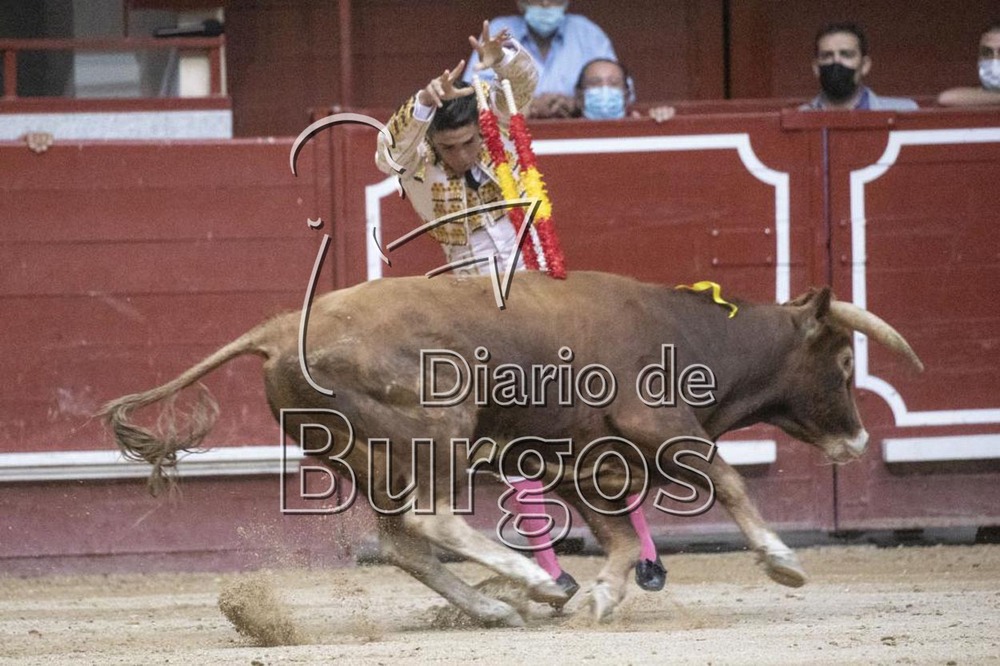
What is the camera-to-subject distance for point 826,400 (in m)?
5.27

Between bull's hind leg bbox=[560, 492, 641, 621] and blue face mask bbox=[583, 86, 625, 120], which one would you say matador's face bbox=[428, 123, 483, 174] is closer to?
bull's hind leg bbox=[560, 492, 641, 621]

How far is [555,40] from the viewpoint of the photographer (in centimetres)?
713

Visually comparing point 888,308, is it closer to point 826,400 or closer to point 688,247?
point 688,247

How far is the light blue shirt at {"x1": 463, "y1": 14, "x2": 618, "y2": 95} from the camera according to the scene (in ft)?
22.9

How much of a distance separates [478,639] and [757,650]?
76 centimetres

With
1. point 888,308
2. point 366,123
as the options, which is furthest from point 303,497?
point 888,308

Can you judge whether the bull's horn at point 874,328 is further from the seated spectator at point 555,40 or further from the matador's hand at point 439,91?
the seated spectator at point 555,40

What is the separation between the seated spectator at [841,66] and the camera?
22.0 ft

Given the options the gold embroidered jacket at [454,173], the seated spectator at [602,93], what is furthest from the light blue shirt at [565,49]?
the gold embroidered jacket at [454,173]

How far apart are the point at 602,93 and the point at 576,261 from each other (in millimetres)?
682

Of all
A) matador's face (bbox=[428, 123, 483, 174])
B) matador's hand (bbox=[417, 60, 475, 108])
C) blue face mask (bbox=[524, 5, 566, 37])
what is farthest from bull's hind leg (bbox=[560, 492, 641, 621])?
blue face mask (bbox=[524, 5, 566, 37])

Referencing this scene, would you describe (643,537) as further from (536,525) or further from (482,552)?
(482,552)

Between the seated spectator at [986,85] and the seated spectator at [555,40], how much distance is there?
1.39 m

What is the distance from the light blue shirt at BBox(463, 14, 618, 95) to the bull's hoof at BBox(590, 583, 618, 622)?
9.03ft
